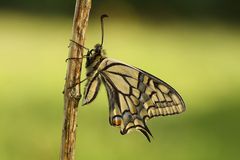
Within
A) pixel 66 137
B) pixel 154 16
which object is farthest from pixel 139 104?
pixel 154 16

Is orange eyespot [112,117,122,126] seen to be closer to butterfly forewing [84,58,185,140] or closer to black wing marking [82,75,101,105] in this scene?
butterfly forewing [84,58,185,140]

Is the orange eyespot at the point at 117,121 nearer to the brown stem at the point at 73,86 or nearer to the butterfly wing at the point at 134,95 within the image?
the butterfly wing at the point at 134,95

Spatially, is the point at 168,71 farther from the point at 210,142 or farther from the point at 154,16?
the point at 154,16

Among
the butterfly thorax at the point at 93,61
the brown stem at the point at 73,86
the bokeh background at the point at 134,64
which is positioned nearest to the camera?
the brown stem at the point at 73,86

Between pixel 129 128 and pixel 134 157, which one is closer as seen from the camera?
pixel 129 128

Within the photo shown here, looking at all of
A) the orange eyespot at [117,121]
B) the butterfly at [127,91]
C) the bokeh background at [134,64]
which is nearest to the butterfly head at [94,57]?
the butterfly at [127,91]

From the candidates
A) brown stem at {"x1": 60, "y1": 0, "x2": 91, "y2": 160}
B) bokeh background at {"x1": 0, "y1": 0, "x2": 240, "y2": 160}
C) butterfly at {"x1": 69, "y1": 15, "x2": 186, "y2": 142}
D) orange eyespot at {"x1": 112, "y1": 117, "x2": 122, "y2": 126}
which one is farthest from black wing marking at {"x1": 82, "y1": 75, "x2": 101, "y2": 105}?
bokeh background at {"x1": 0, "y1": 0, "x2": 240, "y2": 160}

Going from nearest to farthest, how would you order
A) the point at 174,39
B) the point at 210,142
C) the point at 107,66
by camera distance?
the point at 107,66 < the point at 210,142 < the point at 174,39
